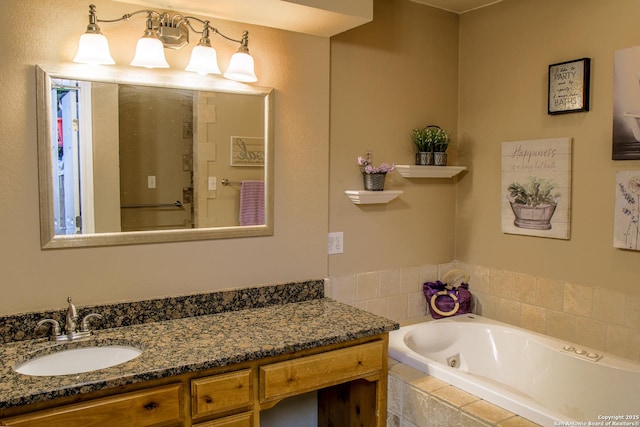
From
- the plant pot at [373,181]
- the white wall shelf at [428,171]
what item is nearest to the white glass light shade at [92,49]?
the plant pot at [373,181]

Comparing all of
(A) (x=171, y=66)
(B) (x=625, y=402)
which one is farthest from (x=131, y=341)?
(B) (x=625, y=402)

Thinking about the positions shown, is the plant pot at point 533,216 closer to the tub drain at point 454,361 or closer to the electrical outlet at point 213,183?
the tub drain at point 454,361

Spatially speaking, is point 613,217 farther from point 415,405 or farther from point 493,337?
point 415,405

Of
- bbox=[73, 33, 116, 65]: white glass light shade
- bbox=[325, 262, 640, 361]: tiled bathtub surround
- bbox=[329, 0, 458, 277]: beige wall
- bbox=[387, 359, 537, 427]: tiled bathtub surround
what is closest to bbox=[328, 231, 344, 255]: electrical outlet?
bbox=[329, 0, 458, 277]: beige wall

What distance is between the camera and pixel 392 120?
9.32ft

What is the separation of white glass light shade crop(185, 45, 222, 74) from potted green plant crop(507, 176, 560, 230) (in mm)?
1736

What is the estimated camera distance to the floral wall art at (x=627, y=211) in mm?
2273

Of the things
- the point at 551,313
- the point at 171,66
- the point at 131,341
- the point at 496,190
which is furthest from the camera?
the point at 496,190

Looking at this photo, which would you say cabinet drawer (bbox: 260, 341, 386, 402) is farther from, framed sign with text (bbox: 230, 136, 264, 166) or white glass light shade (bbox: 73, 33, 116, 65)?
white glass light shade (bbox: 73, 33, 116, 65)

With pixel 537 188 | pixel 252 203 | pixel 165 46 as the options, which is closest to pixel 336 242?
pixel 252 203

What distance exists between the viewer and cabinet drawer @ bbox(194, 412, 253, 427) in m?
1.71

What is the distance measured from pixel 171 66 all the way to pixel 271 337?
1.15 m

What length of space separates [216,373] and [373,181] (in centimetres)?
136

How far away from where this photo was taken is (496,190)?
292 cm
